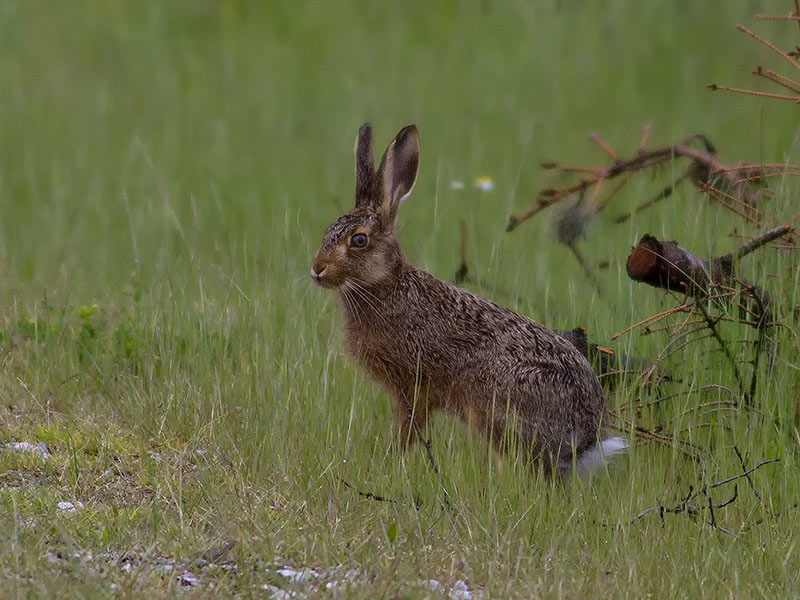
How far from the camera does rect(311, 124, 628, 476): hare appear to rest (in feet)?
17.4

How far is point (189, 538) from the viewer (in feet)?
14.0

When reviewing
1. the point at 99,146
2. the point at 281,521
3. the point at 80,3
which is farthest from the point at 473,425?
the point at 80,3

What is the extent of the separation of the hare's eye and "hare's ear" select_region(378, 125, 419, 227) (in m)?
0.18

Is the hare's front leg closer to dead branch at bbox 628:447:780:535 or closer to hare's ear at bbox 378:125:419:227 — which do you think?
hare's ear at bbox 378:125:419:227

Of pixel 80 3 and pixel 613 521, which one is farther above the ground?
pixel 80 3

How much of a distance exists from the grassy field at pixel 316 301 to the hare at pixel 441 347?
173 mm

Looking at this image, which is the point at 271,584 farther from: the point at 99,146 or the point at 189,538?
the point at 99,146

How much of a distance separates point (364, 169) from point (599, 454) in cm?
184

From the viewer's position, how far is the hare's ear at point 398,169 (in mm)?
5789

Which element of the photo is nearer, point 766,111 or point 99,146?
point 99,146

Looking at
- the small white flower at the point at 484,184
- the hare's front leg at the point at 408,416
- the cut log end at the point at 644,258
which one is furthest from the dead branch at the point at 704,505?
the small white flower at the point at 484,184

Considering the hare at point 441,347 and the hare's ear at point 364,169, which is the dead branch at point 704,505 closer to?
the hare at point 441,347

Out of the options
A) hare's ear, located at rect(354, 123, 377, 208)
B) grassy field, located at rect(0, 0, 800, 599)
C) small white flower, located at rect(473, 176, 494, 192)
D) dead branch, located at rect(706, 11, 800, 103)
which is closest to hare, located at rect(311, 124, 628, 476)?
hare's ear, located at rect(354, 123, 377, 208)

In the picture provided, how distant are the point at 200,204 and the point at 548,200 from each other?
3521 millimetres
